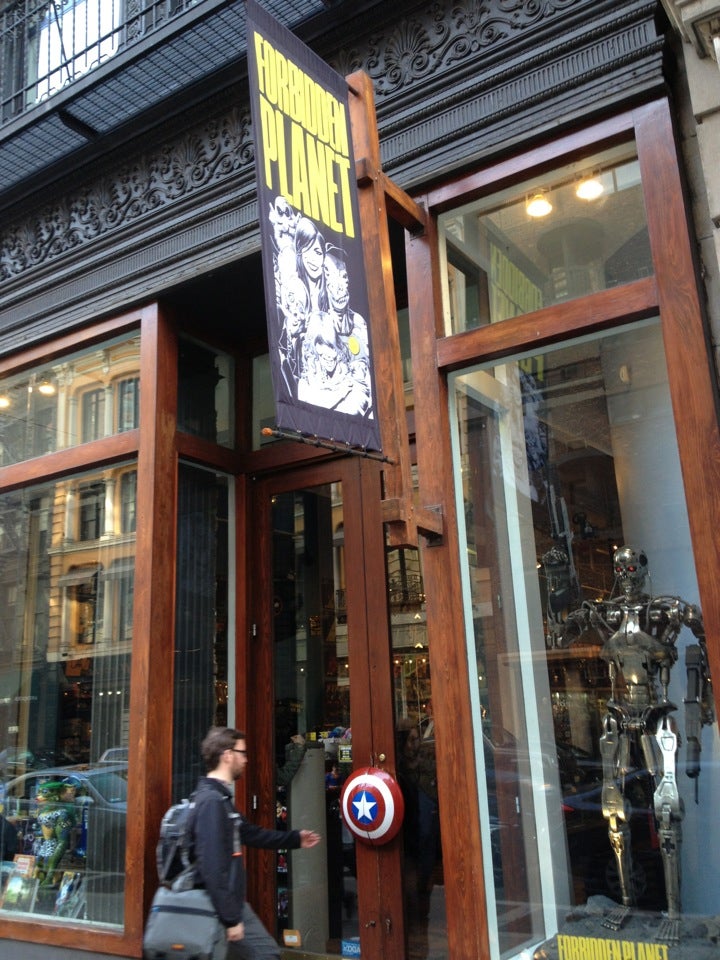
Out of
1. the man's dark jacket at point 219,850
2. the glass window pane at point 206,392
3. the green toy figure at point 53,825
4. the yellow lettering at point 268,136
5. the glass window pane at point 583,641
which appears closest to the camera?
the man's dark jacket at point 219,850

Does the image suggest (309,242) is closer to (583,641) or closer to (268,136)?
(268,136)

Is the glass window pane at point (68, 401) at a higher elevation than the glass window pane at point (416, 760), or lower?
higher

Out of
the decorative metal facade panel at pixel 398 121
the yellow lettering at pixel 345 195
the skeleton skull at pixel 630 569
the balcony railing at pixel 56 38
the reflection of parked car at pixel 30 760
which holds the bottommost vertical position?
the reflection of parked car at pixel 30 760

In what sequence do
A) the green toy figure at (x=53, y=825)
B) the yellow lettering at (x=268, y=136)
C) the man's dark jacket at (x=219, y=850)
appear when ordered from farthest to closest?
the green toy figure at (x=53, y=825) → the yellow lettering at (x=268, y=136) → the man's dark jacket at (x=219, y=850)

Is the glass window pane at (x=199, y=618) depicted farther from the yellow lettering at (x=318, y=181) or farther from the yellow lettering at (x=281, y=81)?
the yellow lettering at (x=281, y=81)

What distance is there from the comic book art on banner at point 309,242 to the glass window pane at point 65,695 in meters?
2.67

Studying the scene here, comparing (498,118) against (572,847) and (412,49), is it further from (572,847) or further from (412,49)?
(572,847)

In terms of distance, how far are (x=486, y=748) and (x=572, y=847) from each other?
0.68 metres

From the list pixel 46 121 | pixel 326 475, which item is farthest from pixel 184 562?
pixel 46 121

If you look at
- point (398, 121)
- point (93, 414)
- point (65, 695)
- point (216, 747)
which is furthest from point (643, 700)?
point (93, 414)

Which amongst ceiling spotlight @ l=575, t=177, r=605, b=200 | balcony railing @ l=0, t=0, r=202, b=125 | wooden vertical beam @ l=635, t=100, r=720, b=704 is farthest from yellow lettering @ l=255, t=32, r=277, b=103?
balcony railing @ l=0, t=0, r=202, b=125

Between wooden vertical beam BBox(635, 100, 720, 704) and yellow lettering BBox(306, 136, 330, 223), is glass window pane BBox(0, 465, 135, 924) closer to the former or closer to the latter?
yellow lettering BBox(306, 136, 330, 223)

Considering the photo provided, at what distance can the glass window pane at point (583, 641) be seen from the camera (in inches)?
174

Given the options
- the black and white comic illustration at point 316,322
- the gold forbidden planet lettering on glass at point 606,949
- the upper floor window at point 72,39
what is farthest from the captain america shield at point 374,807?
the upper floor window at point 72,39
